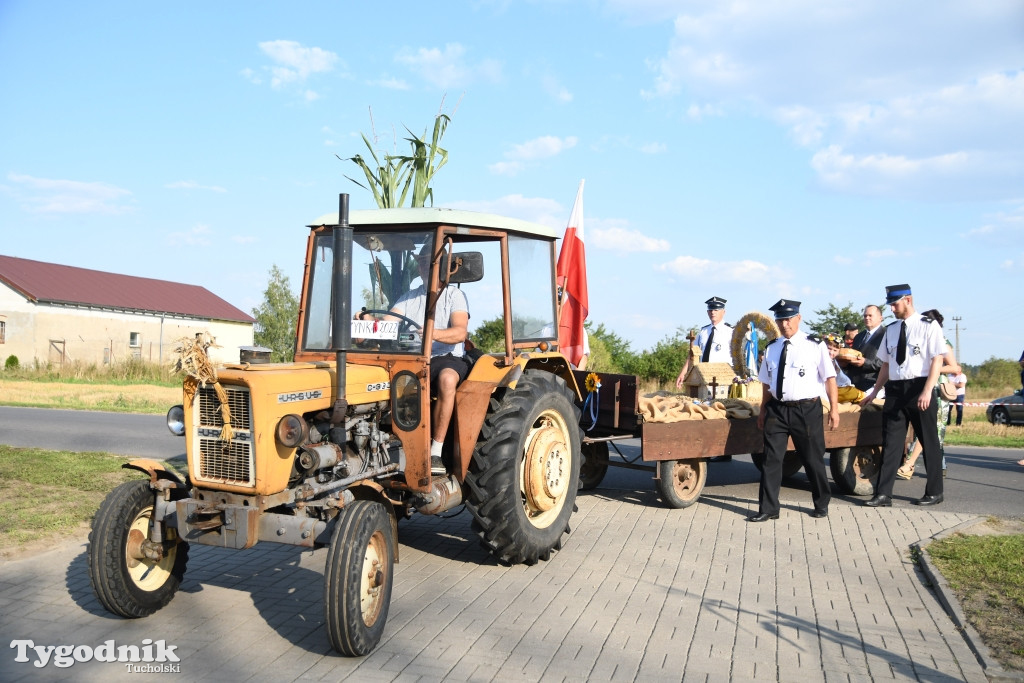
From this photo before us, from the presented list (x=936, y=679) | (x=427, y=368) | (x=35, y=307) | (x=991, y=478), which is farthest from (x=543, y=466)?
(x=35, y=307)

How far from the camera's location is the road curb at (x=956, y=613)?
13.4 ft

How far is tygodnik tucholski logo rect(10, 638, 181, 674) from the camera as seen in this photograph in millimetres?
4023

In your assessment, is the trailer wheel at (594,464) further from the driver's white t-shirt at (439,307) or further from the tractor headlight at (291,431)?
the tractor headlight at (291,431)

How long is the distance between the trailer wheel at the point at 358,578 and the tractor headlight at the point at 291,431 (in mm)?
473

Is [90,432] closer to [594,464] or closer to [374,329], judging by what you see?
[594,464]

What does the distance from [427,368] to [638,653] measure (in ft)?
7.07

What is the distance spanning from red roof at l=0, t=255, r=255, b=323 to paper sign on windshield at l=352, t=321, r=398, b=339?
3938 cm

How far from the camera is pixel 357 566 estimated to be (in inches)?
162

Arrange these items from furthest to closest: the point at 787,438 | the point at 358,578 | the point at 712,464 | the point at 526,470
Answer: the point at 712,464
the point at 787,438
the point at 526,470
the point at 358,578

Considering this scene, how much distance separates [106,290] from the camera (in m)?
44.2

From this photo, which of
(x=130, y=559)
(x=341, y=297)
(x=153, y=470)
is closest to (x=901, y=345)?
(x=341, y=297)

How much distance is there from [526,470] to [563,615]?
131 cm

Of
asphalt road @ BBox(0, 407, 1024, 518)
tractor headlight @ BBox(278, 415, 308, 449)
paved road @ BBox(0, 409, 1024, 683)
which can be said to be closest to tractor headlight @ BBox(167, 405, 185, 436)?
tractor headlight @ BBox(278, 415, 308, 449)

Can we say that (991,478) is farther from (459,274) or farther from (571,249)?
(459,274)
